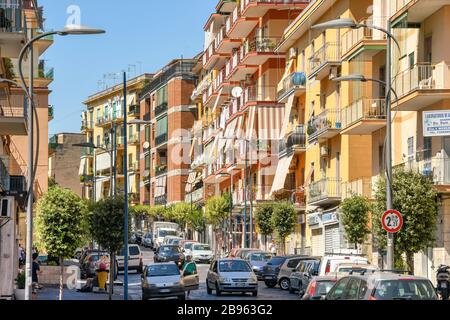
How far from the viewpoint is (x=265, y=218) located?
69250 millimetres

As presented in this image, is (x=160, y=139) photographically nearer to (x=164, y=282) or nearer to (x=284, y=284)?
(x=284, y=284)

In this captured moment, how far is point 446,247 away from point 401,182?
3.55 meters

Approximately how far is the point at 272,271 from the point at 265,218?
20.5m

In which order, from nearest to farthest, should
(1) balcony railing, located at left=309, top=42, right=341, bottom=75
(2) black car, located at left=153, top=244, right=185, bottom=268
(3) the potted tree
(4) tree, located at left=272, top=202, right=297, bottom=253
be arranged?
(3) the potted tree, (1) balcony railing, located at left=309, top=42, right=341, bottom=75, (4) tree, located at left=272, top=202, right=297, bottom=253, (2) black car, located at left=153, top=244, right=185, bottom=268

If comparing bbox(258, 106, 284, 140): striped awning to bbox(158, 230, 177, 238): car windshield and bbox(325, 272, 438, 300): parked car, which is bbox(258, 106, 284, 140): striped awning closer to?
bbox(158, 230, 177, 238): car windshield

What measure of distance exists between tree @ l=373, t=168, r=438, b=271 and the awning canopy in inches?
1168

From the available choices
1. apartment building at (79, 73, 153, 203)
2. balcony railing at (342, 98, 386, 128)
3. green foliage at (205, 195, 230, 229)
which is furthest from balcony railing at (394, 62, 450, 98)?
apartment building at (79, 73, 153, 203)

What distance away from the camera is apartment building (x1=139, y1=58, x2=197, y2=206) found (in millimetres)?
112312

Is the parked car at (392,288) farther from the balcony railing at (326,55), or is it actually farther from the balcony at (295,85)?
the balcony at (295,85)

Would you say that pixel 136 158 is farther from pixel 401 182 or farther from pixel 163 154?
pixel 401 182

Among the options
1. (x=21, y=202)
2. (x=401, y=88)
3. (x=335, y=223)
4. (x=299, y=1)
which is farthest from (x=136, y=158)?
(x=401, y=88)

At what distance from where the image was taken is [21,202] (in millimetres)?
46469

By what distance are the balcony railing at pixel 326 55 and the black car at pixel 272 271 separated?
11.6m

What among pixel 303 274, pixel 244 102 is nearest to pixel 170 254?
pixel 244 102
